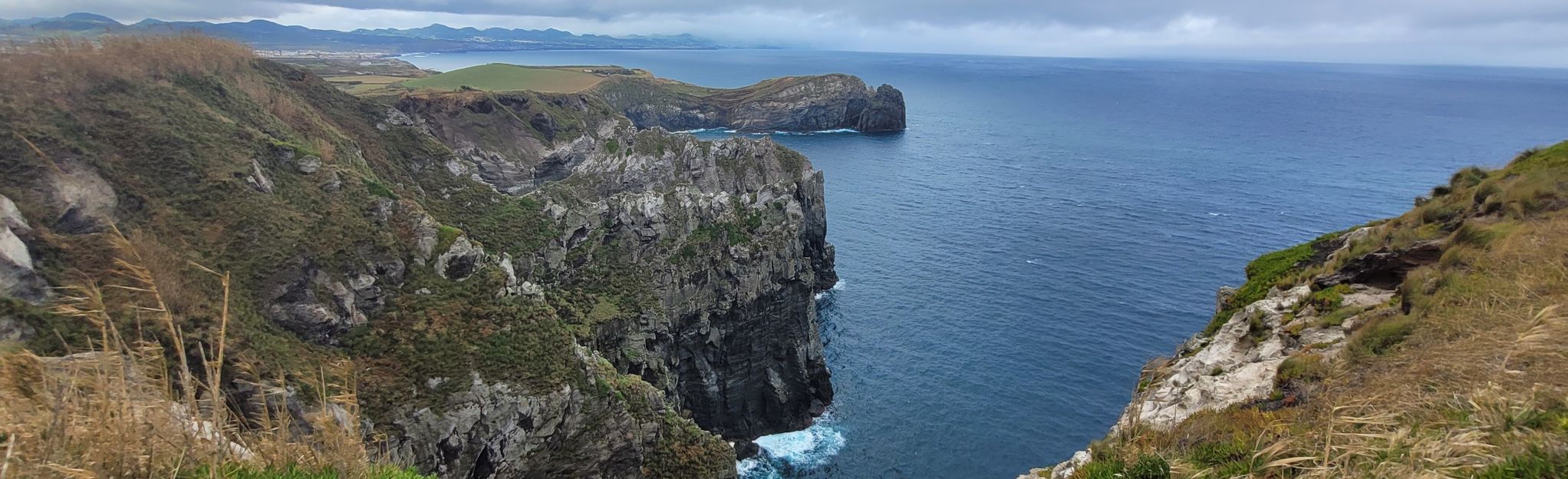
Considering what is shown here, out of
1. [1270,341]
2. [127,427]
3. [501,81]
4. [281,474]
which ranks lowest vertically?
[1270,341]

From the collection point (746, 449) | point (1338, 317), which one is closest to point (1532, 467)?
point (1338, 317)

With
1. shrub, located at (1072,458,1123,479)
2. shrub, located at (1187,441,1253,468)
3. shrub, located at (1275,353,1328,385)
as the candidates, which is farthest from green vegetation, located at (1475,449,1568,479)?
shrub, located at (1275,353,1328,385)

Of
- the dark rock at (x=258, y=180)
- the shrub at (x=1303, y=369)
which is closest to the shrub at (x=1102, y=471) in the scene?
the shrub at (x=1303, y=369)

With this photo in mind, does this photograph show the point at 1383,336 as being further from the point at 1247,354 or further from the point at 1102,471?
the point at 1102,471

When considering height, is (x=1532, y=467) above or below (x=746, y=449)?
above

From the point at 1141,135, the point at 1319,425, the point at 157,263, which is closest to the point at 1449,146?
the point at 1141,135

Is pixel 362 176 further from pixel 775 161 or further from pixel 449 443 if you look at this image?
pixel 775 161
